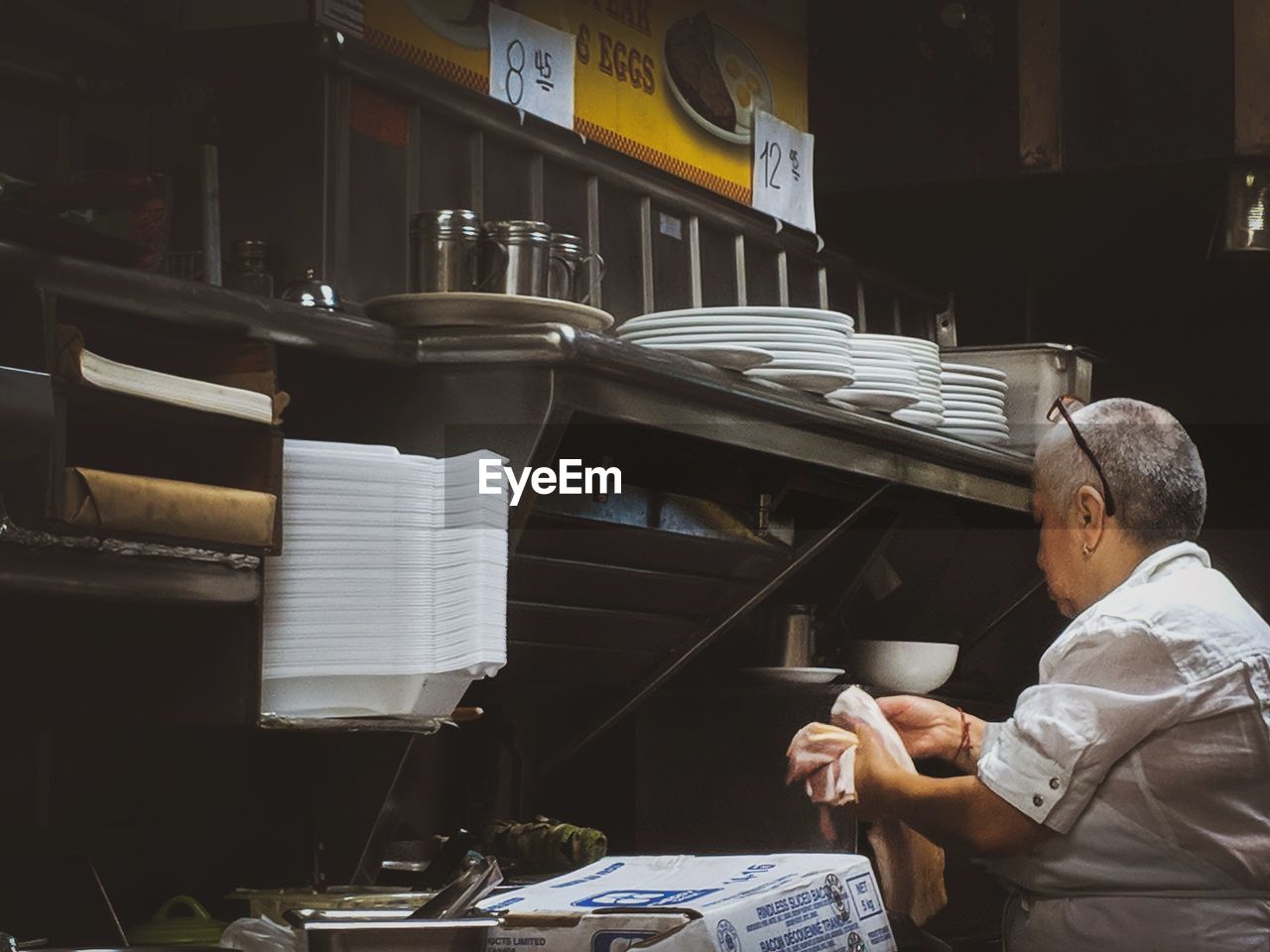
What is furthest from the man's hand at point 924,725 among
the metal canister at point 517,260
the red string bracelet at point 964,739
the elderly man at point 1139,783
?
the metal canister at point 517,260

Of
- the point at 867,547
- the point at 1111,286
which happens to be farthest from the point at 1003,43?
the point at 867,547

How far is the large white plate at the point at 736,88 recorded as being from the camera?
13.4 feet

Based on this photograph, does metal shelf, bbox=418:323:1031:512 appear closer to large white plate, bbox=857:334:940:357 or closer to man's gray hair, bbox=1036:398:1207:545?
large white plate, bbox=857:334:940:357

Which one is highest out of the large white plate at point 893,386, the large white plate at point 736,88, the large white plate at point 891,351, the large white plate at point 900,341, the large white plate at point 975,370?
the large white plate at point 736,88

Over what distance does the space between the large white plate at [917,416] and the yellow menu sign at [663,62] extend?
80 centimetres

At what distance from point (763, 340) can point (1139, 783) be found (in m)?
0.92

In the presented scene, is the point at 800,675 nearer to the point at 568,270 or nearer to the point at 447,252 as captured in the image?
the point at 568,270

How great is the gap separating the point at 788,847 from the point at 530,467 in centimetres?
131

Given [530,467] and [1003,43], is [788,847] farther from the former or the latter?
[1003,43]

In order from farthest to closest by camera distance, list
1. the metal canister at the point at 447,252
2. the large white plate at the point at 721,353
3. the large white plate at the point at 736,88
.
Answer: the large white plate at the point at 736,88 → the large white plate at the point at 721,353 → the metal canister at the point at 447,252

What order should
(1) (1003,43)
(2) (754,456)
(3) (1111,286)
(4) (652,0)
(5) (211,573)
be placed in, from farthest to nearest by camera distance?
(3) (1111,286), (1) (1003,43), (4) (652,0), (2) (754,456), (5) (211,573)

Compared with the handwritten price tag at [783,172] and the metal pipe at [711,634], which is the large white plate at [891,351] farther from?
the handwritten price tag at [783,172]

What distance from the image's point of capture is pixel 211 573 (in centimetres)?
209

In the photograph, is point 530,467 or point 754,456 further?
point 754,456
